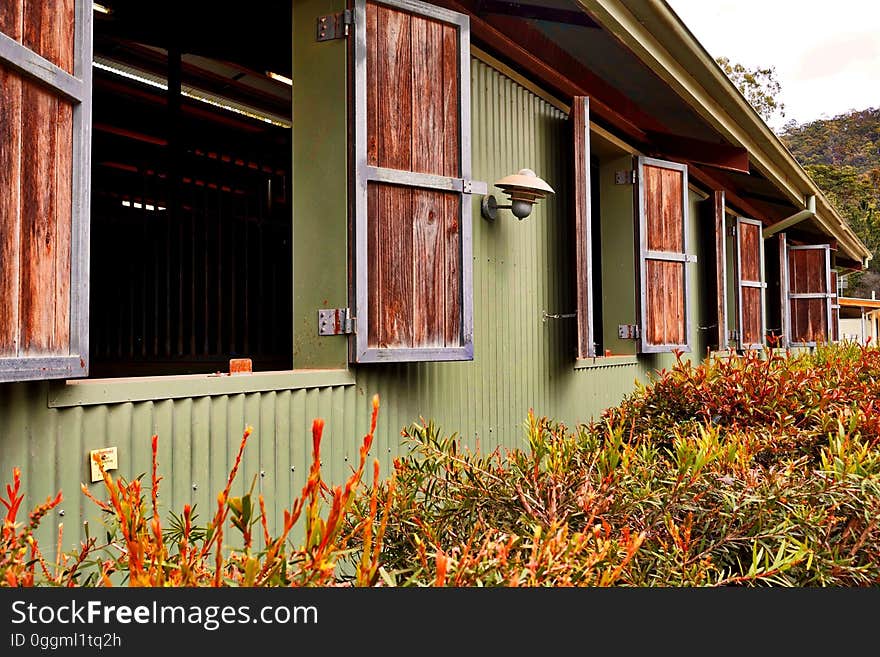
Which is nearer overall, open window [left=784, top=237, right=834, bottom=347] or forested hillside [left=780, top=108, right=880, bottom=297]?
open window [left=784, top=237, right=834, bottom=347]

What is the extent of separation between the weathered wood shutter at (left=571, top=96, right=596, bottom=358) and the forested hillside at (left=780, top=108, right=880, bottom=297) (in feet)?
110

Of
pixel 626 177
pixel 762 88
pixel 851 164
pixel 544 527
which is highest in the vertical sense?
pixel 851 164

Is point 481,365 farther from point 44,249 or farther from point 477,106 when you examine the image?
point 44,249

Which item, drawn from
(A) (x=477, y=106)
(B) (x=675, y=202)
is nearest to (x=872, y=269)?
(B) (x=675, y=202)

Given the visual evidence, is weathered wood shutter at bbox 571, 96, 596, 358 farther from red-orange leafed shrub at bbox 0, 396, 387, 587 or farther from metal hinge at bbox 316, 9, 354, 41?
red-orange leafed shrub at bbox 0, 396, 387, 587

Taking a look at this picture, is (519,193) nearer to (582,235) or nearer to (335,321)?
(582,235)

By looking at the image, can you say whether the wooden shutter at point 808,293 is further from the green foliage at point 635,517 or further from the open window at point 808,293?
the green foliage at point 635,517

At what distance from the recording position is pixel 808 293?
11.5 metres

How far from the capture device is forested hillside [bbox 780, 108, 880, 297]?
122 ft

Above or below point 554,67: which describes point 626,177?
below

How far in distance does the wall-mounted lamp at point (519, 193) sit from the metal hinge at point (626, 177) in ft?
5.83

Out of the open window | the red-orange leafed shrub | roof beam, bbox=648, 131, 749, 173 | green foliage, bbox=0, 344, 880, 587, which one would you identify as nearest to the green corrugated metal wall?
green foliage, bbox=0, 344, 880, 587

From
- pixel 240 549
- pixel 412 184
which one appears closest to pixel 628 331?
pixel 412 184

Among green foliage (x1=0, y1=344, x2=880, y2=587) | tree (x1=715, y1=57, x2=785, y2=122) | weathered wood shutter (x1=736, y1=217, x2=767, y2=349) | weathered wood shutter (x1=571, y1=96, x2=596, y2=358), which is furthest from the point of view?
tree (x1=715, y1=57, x2=785, y2=122)
